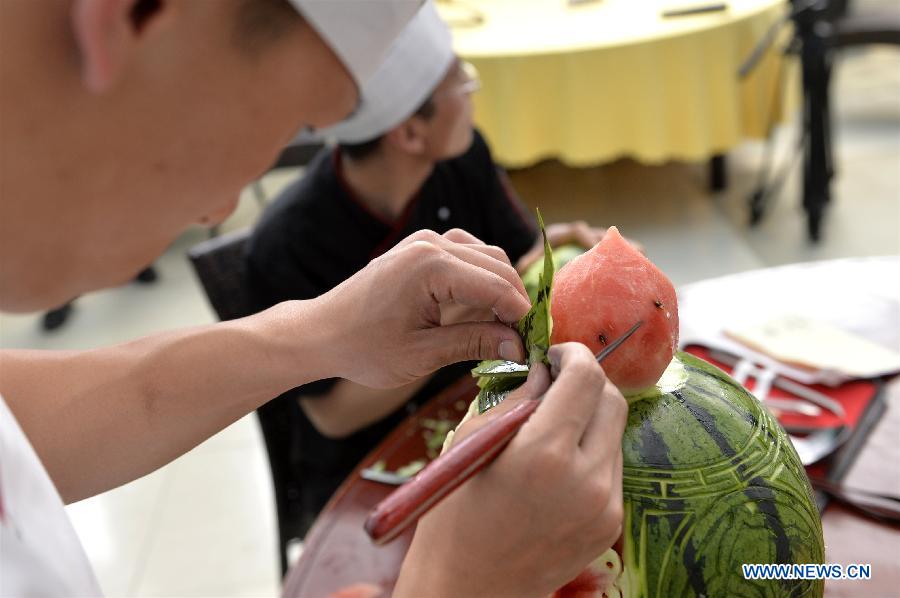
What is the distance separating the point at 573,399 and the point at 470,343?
0.96 ft

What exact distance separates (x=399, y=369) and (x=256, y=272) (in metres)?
0.89

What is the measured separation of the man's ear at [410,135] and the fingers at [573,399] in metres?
1.26

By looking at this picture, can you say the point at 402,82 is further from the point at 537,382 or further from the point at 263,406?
the point at 537,382

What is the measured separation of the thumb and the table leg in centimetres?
406

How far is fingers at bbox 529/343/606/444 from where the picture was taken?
2.28ft

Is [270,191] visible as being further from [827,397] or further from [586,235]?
[827,397]

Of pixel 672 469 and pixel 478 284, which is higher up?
pixel 478 284

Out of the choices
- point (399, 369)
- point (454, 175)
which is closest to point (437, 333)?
point (399, 369)

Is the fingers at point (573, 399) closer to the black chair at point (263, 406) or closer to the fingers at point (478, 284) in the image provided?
the fingers at point (478, 284)

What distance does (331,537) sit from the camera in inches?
51.4

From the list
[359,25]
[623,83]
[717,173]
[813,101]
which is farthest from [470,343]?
[717,173]

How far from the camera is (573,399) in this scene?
70 cm

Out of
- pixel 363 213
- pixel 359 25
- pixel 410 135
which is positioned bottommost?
pixel 363 213

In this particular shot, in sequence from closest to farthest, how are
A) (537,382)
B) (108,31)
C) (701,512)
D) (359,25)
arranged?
(108,31), (359,25), (537,382), (701,512)
